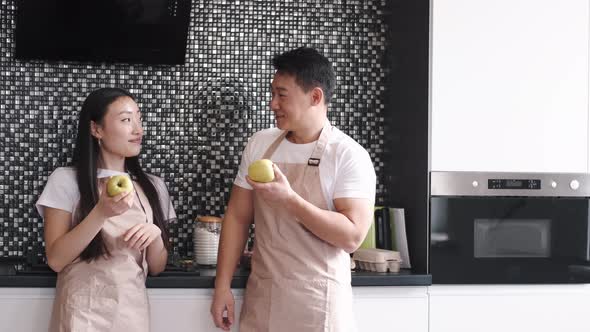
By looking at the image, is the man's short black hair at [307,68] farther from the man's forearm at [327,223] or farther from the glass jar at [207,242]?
the glass jar at [207,242]

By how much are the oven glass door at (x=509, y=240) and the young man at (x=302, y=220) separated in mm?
403

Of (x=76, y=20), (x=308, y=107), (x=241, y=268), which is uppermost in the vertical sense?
(x=76, y=20)

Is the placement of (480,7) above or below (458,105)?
above

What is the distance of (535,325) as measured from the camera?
105 inches

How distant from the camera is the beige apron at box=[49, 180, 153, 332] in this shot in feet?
7.43

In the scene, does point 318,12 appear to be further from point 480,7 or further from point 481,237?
point 481,237

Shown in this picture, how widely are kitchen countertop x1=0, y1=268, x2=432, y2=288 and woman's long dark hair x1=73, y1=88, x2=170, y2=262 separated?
0.42 ft

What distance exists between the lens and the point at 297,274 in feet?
7.45

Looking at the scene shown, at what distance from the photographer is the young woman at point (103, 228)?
2.26 metres

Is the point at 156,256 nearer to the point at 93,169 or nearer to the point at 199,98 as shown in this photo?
the point at 93,169

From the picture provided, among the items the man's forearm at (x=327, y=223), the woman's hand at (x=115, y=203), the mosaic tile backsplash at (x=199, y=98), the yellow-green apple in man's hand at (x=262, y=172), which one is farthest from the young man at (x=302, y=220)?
the mosaic tile backsplash at (x=199, y=98)

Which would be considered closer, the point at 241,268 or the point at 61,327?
the point at 61,327

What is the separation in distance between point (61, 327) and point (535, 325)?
149 cm

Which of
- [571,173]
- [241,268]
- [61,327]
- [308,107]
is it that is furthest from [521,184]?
[61,327]
